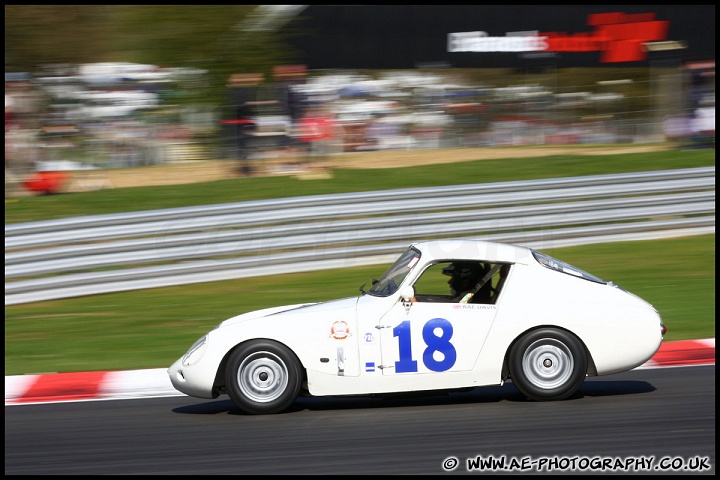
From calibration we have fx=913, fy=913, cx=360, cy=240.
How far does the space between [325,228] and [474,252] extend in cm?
525

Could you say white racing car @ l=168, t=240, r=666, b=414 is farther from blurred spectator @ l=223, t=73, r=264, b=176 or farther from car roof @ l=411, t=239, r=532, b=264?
blurred spectator @ l=223, t=73, r=264, b=176

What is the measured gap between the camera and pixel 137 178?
52.5ft

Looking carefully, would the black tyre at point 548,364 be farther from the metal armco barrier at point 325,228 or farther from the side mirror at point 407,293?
the metal armco barrier at point 325,228

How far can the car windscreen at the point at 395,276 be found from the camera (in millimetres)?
6633

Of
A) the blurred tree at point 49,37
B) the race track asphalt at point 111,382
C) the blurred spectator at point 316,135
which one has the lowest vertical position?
the race track asphalt at point 111,382

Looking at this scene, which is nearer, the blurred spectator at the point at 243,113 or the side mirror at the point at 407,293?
the side mirror at the point at 407,293

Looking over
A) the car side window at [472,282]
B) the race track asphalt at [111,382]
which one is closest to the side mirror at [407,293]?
the car side window at [472,282]

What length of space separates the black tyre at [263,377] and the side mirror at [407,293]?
875mm

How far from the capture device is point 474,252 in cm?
671

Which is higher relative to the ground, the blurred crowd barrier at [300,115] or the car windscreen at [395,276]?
the blurred crowd barrier at [300,115]

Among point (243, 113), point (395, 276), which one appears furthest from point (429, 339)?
point (243, 113)

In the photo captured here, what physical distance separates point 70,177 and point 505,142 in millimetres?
8348

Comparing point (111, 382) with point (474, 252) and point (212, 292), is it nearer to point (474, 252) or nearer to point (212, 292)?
point (474, 252)

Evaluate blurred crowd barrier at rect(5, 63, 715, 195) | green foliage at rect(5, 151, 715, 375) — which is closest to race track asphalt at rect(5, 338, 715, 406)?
green foliage at rect(5, 151, 715, 375)
